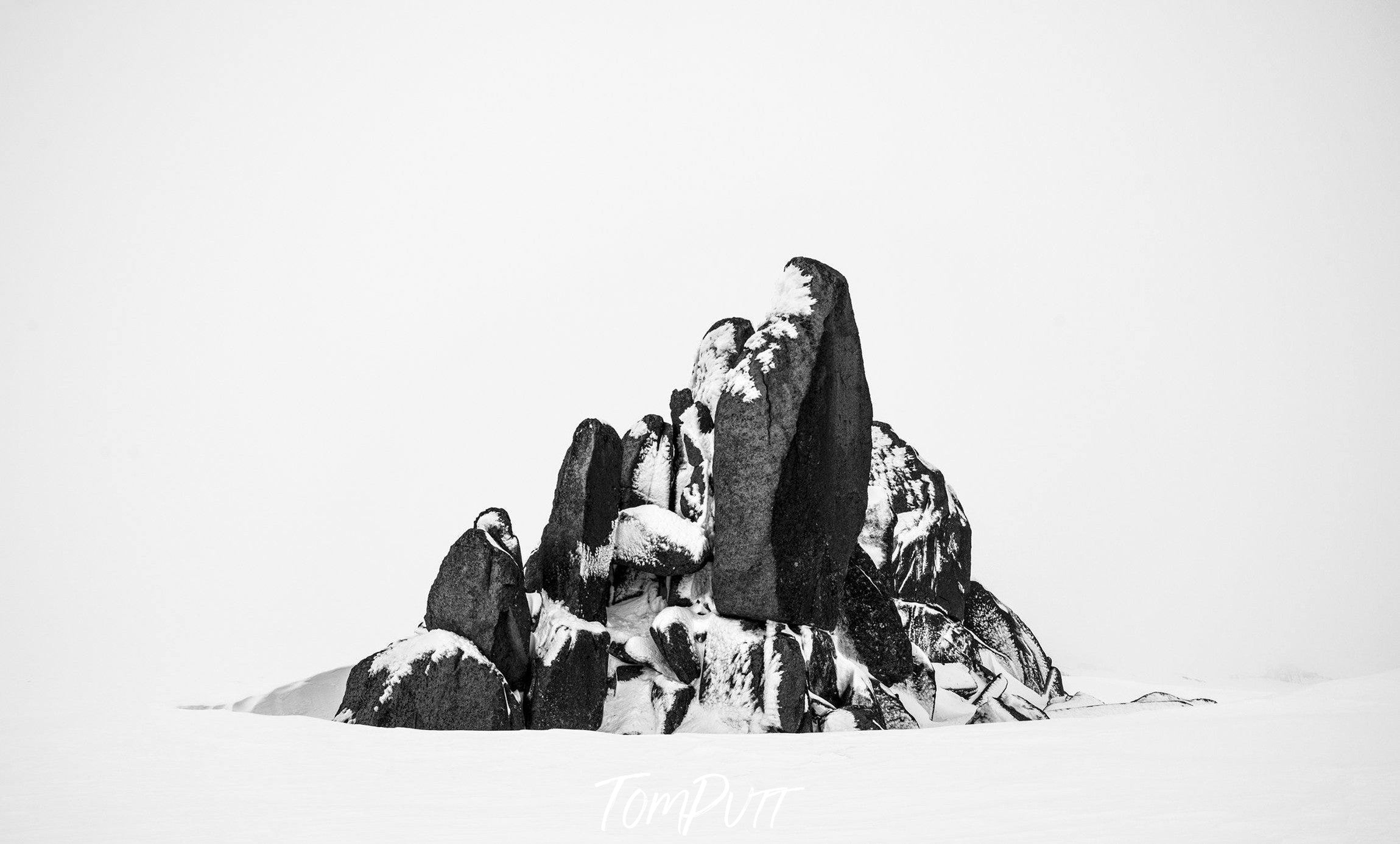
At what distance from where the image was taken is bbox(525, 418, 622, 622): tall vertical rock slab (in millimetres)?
12234

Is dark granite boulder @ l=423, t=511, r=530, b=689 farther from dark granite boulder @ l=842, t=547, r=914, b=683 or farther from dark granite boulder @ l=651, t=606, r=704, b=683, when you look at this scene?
dark granite boulder @ l=842, t=547, r=914, b=683

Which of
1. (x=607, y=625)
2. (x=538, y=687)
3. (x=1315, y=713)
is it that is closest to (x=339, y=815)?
(x=538, y=687)

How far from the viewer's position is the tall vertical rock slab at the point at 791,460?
37.4 feet

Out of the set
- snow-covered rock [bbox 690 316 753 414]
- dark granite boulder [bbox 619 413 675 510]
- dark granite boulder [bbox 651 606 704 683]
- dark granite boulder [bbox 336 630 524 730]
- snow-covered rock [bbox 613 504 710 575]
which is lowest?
dark granite boulder [bbox 336 630 524 730]

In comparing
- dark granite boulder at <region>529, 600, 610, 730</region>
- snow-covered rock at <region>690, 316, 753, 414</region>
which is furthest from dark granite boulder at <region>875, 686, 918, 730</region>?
snow-covered rock at <region>690, 316, 753, 414</region>

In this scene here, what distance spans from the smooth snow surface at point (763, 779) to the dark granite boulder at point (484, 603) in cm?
243

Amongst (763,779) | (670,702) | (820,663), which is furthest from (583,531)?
(763,779)

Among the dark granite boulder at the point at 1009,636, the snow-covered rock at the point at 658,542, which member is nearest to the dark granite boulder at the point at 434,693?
the snow-covered rock at the point at 658,542

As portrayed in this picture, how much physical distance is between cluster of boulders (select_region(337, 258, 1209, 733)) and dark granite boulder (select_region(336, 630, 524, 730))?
0.02 metres

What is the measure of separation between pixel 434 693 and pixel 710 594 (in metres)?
3.63

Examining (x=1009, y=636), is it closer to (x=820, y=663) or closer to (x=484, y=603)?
(x=820, y=663)

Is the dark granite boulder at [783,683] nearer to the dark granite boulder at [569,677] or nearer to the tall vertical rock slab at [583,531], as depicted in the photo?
the dark granite boulder at [569,677]

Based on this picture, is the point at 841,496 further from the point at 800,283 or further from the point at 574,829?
the point at 574,829

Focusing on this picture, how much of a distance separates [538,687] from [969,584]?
864cm
